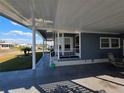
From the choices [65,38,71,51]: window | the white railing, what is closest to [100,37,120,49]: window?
the white railing

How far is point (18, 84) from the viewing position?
5953 millimetres

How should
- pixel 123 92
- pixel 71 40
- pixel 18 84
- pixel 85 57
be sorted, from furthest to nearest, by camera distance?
pixel 71 40 < pixel 85 57 < pixel 18 84 < pixel 123 92

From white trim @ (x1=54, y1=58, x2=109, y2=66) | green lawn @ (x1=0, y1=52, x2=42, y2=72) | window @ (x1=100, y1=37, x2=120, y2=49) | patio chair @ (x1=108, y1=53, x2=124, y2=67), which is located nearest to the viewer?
patio chair @ (x1=108, y1=53, x2=124, y2=67)

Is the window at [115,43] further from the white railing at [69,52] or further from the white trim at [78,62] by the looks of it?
the white railing at [69,52]

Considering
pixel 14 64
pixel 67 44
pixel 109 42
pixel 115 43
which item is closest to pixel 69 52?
pixel 67 44

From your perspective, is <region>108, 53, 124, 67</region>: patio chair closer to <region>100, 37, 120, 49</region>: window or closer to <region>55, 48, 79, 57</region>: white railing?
<region>100, 37, 120, 49</region>: window

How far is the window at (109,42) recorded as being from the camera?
13078 millimetres

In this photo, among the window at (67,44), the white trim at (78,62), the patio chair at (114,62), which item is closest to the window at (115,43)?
the white trim at (78,62)

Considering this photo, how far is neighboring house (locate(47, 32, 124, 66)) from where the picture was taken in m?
11.8

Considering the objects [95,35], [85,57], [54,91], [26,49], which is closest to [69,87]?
[54,91]

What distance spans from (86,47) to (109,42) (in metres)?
2.96

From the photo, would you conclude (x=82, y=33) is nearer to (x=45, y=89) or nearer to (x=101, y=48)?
(x=101, y=48)

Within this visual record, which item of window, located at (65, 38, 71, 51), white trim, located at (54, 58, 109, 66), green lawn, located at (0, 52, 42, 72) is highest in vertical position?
window, located at (65, 38, 71, 51)

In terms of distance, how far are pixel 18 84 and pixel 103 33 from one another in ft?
32.9
